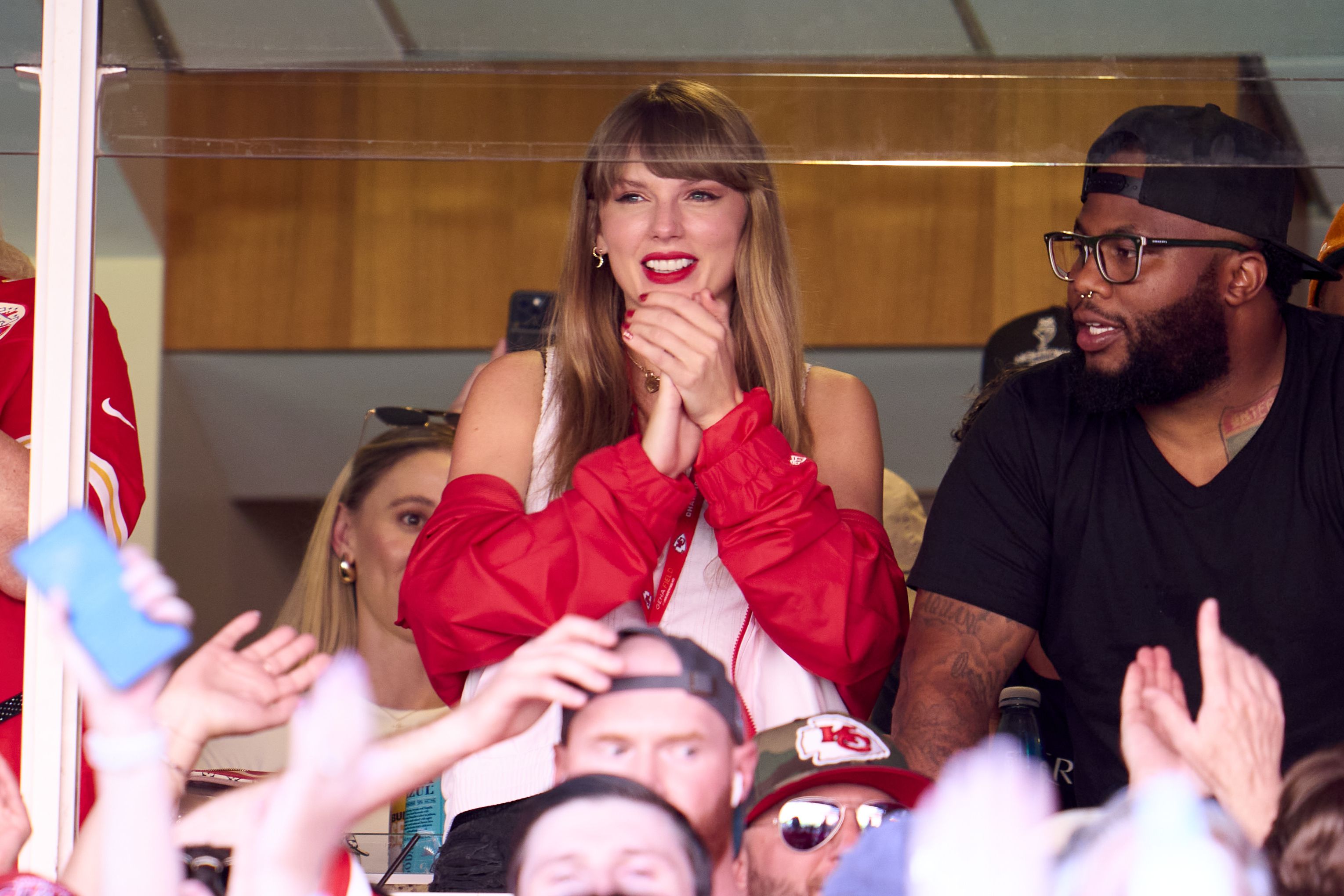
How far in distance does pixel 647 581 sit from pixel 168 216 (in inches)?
114

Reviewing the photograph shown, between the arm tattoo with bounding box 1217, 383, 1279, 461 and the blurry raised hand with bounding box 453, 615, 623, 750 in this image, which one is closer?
the blurry raised hand with bounding box 453, 615, 623, 750

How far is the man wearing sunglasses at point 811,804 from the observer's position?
3.42ft

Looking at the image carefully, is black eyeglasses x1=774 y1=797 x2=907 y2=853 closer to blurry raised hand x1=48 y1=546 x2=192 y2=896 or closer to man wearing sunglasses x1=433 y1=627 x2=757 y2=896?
man wearing sunglasses x1=433 y1=627 x2=757 y2=896

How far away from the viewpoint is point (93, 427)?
1.41 m

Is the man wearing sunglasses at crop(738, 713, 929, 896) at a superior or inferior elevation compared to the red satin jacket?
inferior

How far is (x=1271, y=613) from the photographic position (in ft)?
5.59

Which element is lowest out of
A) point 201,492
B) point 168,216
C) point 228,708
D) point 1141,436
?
point 228,708

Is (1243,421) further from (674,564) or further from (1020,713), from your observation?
(674,564)

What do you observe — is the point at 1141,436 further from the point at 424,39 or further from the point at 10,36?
the point at 10,36

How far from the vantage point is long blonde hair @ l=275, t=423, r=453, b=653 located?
2723mm

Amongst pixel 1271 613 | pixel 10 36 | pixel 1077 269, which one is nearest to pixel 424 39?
pixel 10 36

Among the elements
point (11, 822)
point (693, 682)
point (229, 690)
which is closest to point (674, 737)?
point (693, 682)

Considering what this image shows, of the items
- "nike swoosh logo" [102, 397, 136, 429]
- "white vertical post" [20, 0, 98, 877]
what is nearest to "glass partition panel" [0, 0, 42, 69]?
"white vertical post" [20, 0, 98, 877]

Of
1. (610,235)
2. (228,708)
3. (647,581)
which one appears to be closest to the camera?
(228,708)
